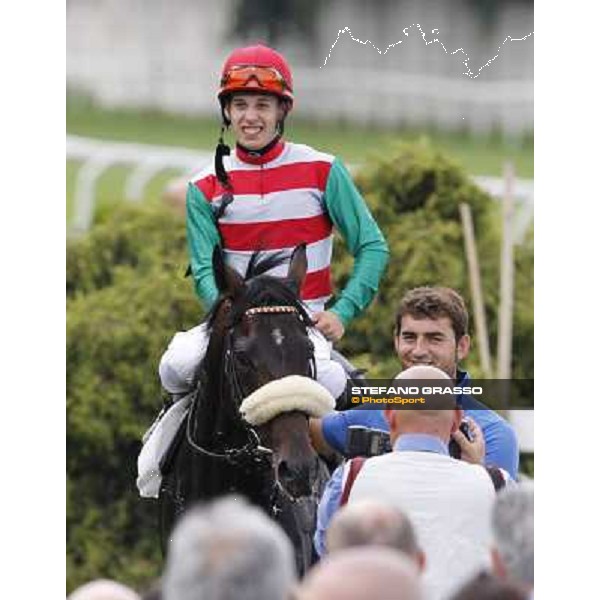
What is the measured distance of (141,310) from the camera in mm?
9500

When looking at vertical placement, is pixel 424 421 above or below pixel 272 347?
below

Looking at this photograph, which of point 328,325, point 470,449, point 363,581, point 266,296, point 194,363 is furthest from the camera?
point 328,325

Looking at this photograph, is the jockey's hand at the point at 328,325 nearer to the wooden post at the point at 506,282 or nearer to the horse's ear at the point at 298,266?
the horse's ear at the point at 298,266

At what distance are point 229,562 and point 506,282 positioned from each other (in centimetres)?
534

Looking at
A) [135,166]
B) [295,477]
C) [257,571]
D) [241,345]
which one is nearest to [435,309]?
[241,345]

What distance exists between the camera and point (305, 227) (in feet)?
24.8

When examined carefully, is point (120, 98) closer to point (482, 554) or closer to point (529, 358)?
point (529, 358)

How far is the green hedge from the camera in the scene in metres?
8.77

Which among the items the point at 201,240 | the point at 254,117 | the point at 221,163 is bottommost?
the point at 201,240

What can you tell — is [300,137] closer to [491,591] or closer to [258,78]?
[258,78]
